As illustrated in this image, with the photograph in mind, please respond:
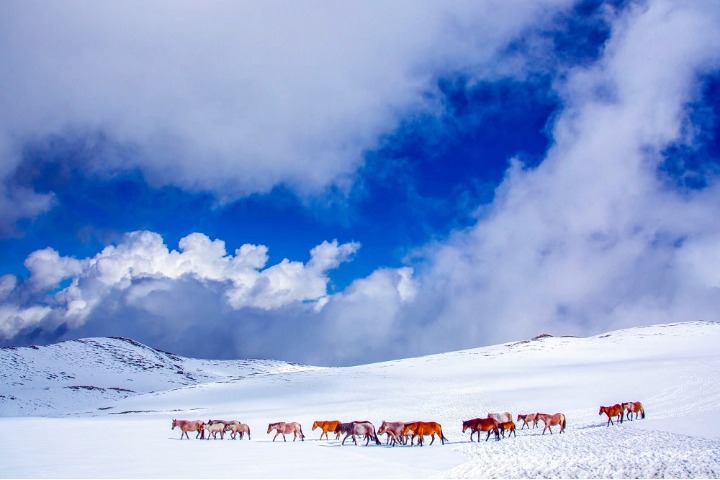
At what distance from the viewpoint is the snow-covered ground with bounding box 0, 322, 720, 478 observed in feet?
50.2

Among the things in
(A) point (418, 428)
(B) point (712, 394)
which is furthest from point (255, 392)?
(B) point (712, 394)

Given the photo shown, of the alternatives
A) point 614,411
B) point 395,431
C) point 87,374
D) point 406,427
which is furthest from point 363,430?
point 87,374

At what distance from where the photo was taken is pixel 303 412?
137 feet

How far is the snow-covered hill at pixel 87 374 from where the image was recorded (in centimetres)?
7625

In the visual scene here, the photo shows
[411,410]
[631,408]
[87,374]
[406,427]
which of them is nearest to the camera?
[406,427]

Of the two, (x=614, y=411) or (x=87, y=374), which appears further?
(x=87, y=374)

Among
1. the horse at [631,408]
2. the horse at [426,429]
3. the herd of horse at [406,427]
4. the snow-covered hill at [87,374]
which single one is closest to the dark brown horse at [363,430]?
the herd of horse at [406,427]

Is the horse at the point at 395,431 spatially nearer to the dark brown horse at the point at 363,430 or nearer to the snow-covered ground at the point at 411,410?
the dark brown horse at the point at 363,430

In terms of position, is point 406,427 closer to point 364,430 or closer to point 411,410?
point 364,430

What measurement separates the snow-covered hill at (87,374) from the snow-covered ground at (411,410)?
51 cm

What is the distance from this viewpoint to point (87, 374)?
331 feet

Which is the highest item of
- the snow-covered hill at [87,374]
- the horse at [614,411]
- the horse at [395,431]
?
the snow-covered hill at [87,374]

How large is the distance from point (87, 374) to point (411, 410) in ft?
285

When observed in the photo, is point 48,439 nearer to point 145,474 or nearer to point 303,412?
point 145,474
